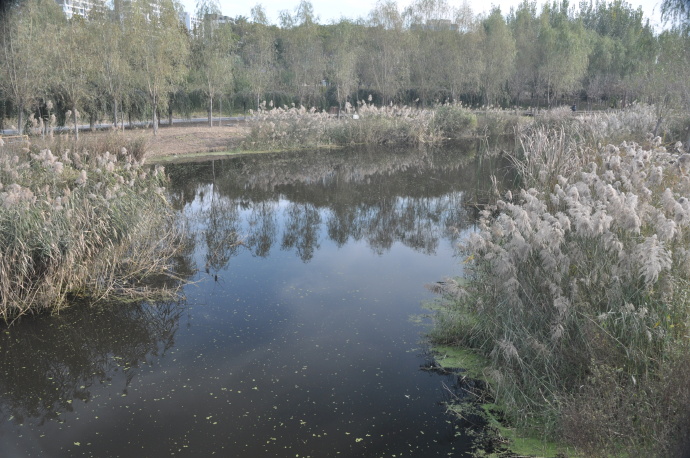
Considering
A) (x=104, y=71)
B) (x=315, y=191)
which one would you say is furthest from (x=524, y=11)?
(x=315, y=191)

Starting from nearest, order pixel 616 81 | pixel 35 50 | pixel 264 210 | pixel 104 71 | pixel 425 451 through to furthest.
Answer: pixel 425 451 < pixel 264 210 < pixel 35 50 < pixel 104 71 < pixel 616 81

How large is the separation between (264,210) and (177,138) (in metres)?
9.85

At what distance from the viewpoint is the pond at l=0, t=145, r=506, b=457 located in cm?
394

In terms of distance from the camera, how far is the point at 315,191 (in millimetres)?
12508

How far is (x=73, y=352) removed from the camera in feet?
17.0

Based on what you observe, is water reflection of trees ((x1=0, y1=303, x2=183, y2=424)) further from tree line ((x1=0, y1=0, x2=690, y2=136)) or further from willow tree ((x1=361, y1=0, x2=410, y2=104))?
willow tree ((x1=361, y1=0, x2=410, y2=104))

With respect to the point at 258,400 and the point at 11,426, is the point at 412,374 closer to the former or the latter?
the point at 258,400

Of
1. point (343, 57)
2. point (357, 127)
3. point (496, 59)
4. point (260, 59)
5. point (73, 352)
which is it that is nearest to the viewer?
point (73, 352)

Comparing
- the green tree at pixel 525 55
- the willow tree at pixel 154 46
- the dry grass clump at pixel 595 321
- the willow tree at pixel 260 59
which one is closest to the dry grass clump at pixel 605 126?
the dry grass clump at pixel 595 321

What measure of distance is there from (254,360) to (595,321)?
9.02 feet

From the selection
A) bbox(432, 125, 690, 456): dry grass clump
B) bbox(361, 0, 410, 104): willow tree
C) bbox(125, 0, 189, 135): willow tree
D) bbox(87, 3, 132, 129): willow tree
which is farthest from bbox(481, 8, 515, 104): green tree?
bbox(432, 125, 690, 456): dry grass clump

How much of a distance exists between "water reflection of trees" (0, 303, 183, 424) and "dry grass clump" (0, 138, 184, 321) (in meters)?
0.26

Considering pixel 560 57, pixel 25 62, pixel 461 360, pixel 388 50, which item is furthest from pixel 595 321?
pixel 560 57

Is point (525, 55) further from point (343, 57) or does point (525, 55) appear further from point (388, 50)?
point (343, 57)
